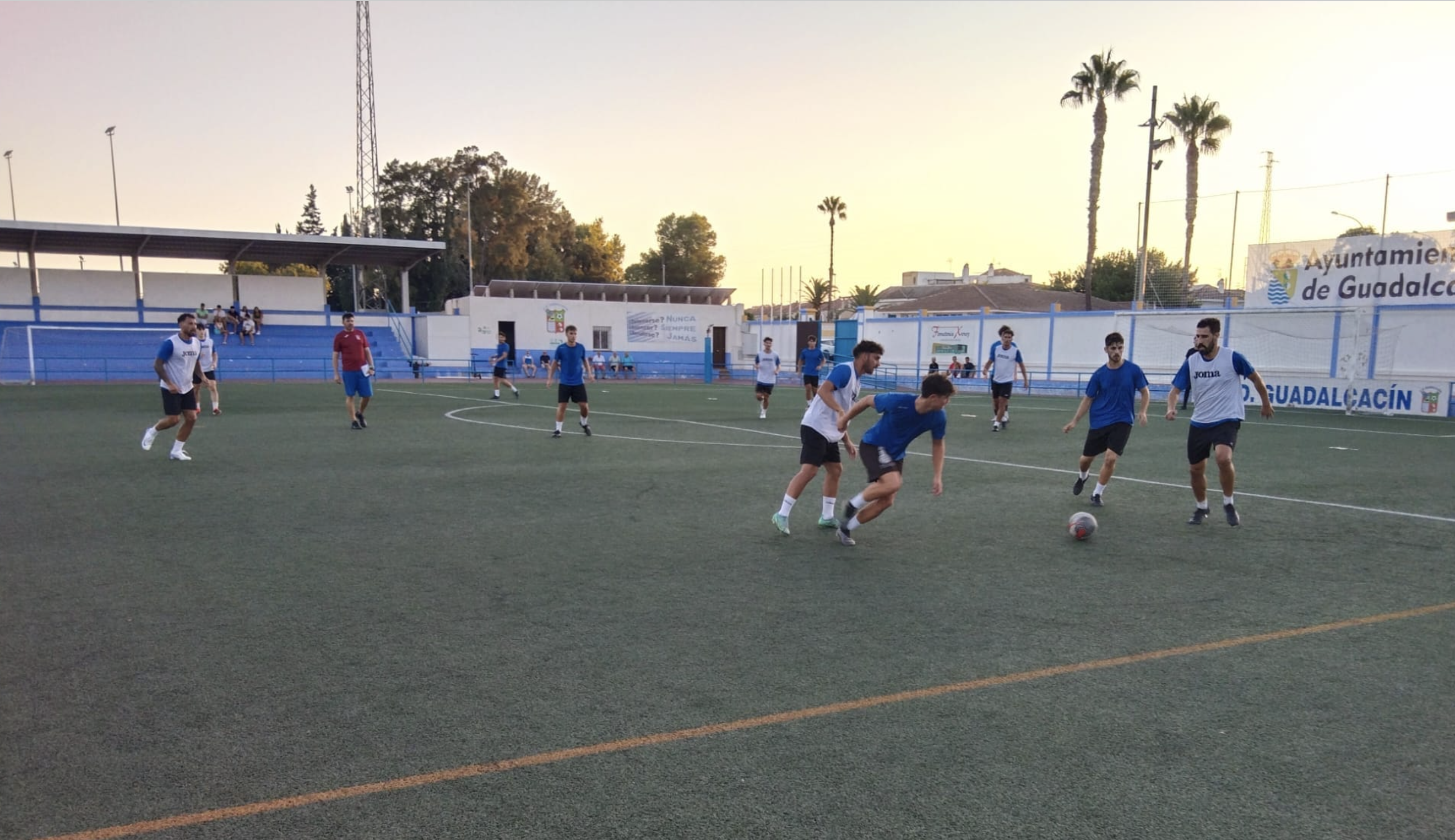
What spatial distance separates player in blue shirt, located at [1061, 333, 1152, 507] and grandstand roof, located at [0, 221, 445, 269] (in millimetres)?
33956

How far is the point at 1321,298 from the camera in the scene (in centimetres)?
2369

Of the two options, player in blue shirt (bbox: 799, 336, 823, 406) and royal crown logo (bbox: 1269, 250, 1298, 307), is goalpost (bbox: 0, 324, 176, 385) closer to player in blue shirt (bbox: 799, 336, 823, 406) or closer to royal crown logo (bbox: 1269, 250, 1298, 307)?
player in blue shirt (bbox: 799, 336, 823, 406)

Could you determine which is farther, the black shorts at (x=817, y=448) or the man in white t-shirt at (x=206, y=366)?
the man in white t-shirt at (x=206, y=366)

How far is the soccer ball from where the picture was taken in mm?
7648

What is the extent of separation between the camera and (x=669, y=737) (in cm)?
385

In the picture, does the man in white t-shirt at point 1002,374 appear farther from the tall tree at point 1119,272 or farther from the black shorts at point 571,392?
the tall tree at point 1119,272

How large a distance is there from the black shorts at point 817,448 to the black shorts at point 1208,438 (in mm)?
3594

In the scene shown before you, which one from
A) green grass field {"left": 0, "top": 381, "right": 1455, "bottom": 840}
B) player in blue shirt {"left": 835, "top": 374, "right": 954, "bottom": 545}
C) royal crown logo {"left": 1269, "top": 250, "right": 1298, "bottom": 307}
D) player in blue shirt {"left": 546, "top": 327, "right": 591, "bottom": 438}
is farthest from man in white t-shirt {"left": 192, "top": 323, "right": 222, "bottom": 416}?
royal crown logo {"left": 1269, "top": 250, "right": 1298, "bottom": 307}

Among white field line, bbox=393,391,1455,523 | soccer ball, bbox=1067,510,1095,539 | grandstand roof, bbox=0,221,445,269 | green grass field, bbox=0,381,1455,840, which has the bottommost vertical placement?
white field line, bbox=393,391,1455,523

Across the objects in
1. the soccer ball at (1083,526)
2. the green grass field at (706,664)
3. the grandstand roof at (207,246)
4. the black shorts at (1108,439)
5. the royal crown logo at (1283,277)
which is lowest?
the green grass field at (706,664)

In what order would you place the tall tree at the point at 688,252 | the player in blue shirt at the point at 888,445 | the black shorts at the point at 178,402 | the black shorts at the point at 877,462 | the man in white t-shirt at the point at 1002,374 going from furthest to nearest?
1. the tall tree at the point at 688,252
2. the man in white t-shirt at the point at 1002,374
3. the black shorts at the point at 178,402
4. the black shorts at the point at 877,462
5. the player in blue shirt at the point at 888,445

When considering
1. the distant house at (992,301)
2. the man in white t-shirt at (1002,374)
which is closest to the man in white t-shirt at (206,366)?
the man in white t-shirt at (1002,374)

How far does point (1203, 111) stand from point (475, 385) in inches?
1425

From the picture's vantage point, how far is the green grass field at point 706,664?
10.9ft
